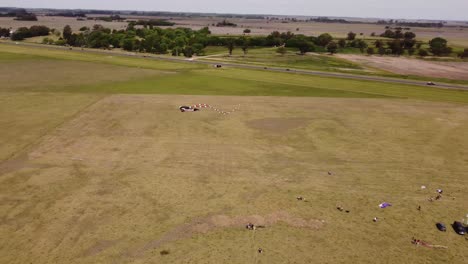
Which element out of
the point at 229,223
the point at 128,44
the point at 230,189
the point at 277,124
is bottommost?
the point at 229,223

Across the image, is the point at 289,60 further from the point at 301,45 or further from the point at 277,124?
the point at 277,124

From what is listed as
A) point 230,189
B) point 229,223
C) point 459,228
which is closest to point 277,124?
point 230,189

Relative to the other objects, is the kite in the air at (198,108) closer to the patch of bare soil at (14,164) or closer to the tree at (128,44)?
the patch of bare soil at (14,164)

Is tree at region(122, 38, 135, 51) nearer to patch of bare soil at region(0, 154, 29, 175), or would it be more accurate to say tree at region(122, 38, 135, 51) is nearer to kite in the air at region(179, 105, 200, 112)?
kite in the air at region(179, 105, 200, 112)

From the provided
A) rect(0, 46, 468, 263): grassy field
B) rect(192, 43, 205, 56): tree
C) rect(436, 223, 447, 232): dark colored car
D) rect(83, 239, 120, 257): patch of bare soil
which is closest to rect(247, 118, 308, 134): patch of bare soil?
rect(0, 46, 468, 263): grassy field

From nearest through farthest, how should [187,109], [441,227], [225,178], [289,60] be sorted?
1. [441,227]
2. [225,178]
3. [187,109]
4. [289,60]

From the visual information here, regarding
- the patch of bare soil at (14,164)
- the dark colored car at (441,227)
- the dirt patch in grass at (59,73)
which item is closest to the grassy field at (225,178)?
the patch of bare soil at (14,164)
